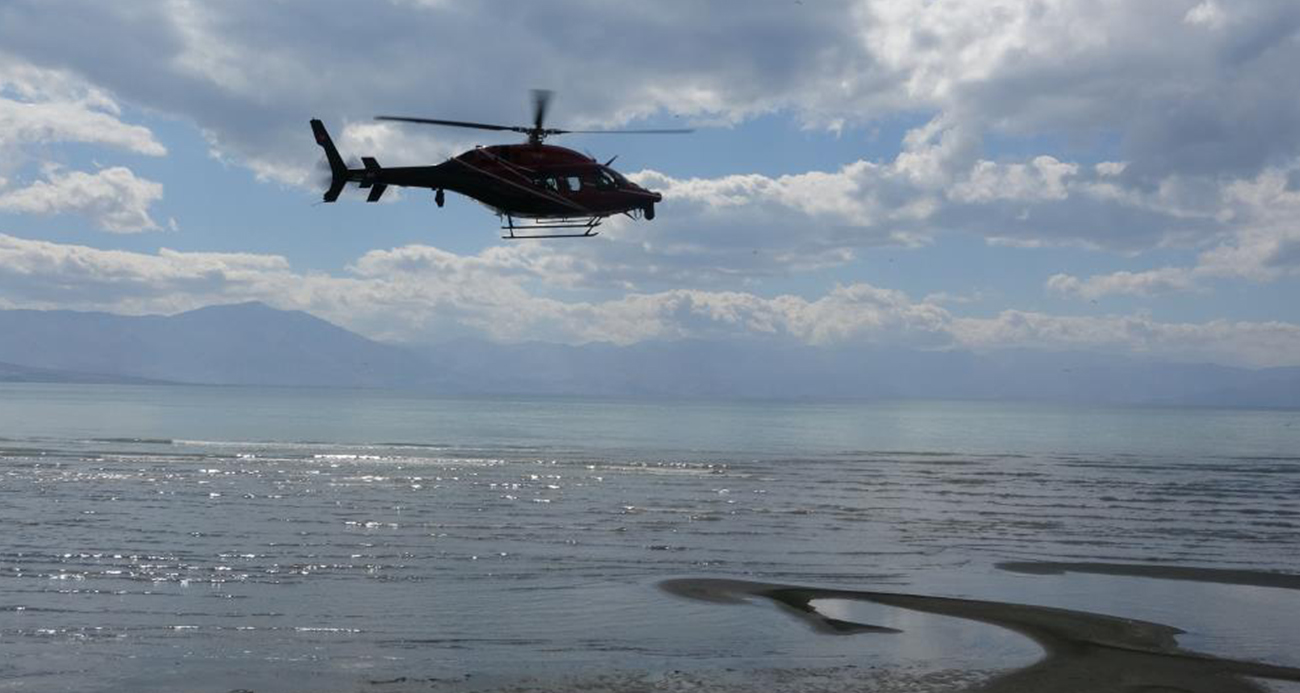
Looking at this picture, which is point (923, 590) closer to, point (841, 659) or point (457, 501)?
point (841, 659)

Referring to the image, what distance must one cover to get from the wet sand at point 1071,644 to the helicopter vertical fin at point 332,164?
77.2 ft

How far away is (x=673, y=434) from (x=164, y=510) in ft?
257

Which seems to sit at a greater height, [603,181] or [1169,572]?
[603,181]

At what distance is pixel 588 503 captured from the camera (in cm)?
4238

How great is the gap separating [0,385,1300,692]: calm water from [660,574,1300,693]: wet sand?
2.76 ft

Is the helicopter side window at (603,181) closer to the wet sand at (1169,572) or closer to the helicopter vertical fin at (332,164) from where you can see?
the helicopter vertical fin at (332,164)

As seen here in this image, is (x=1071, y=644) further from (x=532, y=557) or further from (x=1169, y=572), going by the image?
(x=532, y=557)

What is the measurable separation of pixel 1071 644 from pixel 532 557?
44.9ft

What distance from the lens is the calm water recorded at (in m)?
18.9

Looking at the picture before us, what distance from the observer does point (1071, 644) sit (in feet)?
66.2

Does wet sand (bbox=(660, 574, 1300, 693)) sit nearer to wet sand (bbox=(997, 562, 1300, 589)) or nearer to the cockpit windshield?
wet sand (bbox=(997, 562, 1300, 589))

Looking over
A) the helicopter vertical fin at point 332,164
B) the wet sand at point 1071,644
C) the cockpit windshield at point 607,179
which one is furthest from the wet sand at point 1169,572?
the helicopter vertical fin at point 332,164

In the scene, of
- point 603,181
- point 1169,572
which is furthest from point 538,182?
point 1169,572

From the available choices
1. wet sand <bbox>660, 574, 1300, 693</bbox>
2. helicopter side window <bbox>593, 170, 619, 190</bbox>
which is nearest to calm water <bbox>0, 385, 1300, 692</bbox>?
wet sand <bbox>660, 574, 1300, 693</bbox>
